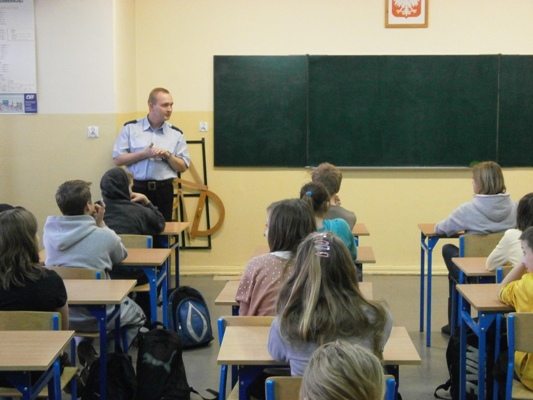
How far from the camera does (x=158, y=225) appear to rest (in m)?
5.65

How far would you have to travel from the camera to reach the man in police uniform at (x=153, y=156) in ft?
21.9

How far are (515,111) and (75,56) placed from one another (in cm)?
384

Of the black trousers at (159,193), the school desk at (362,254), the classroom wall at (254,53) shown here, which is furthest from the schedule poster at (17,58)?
the school desk at (362,254)

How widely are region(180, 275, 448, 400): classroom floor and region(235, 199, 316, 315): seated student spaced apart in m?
1.15

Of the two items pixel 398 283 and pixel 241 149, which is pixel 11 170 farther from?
pixel 398 283

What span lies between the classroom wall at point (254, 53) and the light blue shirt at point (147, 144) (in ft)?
0.72

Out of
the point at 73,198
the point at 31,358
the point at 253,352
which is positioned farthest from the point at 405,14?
the point at 31,358

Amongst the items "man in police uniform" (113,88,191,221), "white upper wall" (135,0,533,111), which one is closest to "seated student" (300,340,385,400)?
"man in police uniform" (113,88,191,221)

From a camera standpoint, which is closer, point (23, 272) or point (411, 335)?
point (23, 272)

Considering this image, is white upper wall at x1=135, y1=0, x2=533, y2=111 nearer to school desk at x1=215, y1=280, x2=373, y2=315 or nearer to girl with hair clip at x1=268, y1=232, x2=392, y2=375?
school desk at x1=215, y1=280, x2=373, y2=315

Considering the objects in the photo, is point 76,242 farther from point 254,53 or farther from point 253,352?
point 254,53

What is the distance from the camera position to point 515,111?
739 centimetres

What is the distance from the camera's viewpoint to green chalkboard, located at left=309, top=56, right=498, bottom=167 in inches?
292

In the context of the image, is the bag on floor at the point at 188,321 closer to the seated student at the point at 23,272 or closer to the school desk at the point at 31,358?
the seated student at the point at 23,272
